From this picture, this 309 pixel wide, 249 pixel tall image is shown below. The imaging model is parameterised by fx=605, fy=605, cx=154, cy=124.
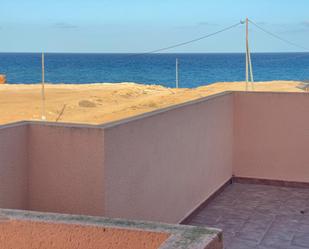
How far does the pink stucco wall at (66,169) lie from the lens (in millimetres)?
3834

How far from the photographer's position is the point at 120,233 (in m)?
2.17

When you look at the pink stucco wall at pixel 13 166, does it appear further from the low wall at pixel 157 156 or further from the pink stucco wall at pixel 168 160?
the pink stucco wall at pixel 168 160

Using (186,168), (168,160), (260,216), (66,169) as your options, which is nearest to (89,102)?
(260,216)

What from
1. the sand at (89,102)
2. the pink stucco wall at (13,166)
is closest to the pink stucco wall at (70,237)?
the pink stucco wall at (13,166)

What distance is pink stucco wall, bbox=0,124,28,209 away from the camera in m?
3.72

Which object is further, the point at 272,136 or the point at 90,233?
the point at 272,136

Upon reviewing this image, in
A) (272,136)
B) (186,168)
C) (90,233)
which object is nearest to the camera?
(90,233)

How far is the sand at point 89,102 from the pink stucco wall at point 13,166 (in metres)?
12.6

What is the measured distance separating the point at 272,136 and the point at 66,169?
11.6 feet

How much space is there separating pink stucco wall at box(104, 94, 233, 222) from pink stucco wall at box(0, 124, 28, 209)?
0.56 m

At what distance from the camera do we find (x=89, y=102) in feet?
76.9

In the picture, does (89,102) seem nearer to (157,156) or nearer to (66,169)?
(157,156)

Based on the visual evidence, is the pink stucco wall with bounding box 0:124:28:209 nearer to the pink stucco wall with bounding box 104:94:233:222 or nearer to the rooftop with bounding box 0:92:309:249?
the rooftop with bounding box 0:92:309:249

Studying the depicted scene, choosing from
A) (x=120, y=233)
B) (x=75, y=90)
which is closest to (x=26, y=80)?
(x=75, y=90)
